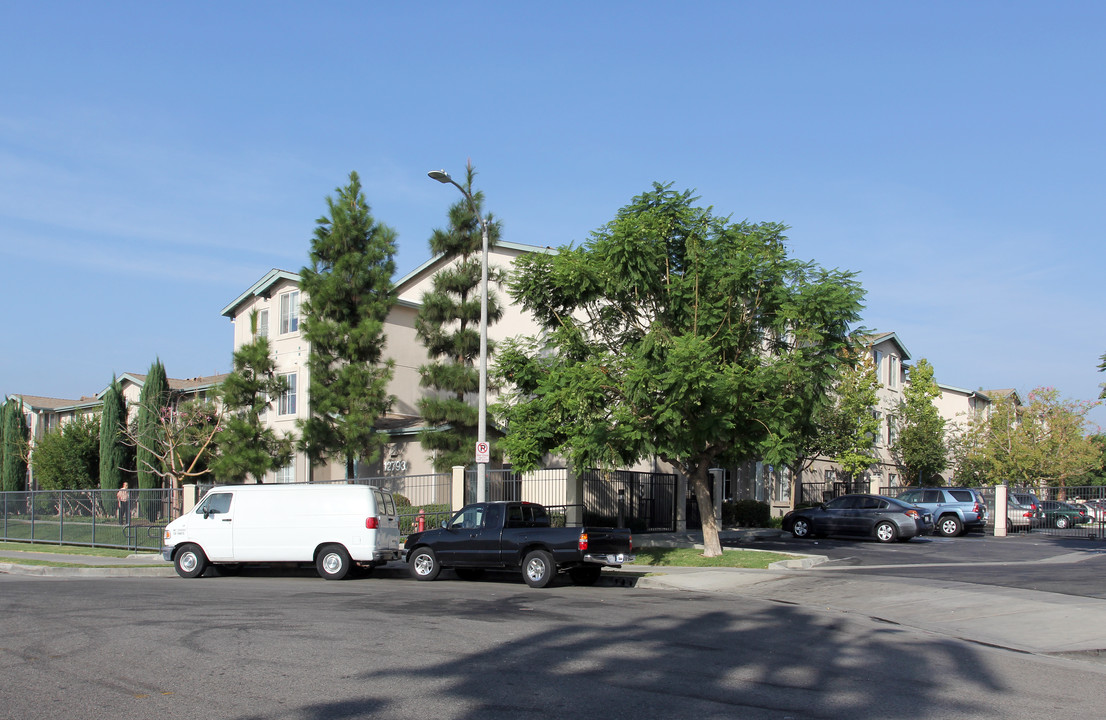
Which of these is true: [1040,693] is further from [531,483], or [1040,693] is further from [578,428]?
[531,483]

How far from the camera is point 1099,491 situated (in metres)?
34.8

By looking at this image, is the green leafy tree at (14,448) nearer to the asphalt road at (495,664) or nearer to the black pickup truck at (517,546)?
the black pickup truck at (517,546)

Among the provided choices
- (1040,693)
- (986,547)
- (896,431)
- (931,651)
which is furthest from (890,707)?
(896,431)

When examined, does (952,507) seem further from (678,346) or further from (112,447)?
(112,447)

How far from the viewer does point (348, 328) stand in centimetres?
3069

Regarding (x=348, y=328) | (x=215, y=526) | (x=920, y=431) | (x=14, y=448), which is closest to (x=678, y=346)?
(x=215, y=526)

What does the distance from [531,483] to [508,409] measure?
913cm

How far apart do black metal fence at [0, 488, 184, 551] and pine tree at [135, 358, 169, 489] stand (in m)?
7.00

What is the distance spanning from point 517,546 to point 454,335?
14019 millimetres

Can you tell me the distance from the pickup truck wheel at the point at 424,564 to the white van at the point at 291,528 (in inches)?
25.0

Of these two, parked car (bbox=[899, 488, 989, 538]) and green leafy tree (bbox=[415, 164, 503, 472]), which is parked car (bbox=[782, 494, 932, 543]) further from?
green leafy tree (bbox=[415, 164, 503, 472])

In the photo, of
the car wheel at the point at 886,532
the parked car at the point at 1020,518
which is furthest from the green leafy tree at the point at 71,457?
the parked car at the point at 1020,518

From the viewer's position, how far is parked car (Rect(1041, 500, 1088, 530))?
115 feet

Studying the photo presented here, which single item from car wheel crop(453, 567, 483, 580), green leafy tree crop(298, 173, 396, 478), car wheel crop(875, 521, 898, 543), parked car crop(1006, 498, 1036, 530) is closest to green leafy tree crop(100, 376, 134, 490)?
green leafy tree crop(298, 173, 396, 478)
